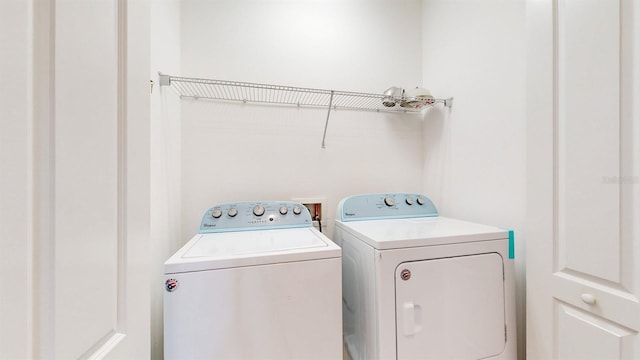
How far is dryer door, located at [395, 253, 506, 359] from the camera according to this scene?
0.98 m

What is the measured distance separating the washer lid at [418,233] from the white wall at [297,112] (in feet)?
1.69

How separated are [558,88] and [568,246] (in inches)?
23.9

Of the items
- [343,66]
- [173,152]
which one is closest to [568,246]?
[343,66]

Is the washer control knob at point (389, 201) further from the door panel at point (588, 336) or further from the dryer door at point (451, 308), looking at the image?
the door panel at point (588, 336)

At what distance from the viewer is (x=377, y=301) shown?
96 centimetres

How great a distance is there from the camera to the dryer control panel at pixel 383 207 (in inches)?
60.1

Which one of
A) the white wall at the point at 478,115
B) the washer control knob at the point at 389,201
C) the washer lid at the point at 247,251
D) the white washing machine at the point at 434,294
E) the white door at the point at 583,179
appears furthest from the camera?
the washer control knob at the point at 389,201

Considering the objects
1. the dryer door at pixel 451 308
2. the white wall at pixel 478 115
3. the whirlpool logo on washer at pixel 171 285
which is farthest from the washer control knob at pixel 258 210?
the white wall at pixel 478 115

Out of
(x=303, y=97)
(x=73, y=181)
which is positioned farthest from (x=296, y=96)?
(x=73, y=181)

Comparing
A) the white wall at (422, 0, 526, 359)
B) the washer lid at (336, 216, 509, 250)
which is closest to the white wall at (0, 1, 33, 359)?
the washer lid at (336, 216, 509, 250)

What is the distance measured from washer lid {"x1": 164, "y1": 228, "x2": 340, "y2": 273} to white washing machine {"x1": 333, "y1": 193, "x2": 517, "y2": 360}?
23cm

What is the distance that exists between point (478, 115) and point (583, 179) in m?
0.75

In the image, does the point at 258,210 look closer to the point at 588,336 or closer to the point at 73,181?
the point at 73,181

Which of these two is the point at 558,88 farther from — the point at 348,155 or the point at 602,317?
the point at 348,155
